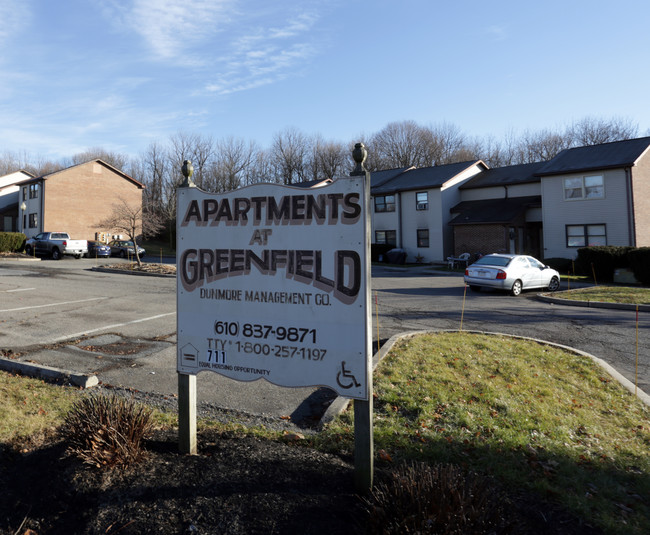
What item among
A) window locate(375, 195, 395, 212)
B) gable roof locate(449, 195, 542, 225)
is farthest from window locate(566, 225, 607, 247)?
window locate(375, 195, 395, 212)

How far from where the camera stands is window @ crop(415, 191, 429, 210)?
35091mm

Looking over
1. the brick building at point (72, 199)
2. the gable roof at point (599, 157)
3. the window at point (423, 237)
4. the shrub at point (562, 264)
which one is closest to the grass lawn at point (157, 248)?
the brick building at point (72, 199)

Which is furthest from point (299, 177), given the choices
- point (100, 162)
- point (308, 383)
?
point (308, 383)

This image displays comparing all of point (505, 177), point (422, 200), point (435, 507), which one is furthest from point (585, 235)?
point (435, 507)

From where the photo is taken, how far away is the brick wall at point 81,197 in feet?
144

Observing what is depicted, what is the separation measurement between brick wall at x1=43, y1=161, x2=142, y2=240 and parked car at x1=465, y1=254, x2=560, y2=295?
36.0 m

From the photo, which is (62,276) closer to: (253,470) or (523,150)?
(253,470)

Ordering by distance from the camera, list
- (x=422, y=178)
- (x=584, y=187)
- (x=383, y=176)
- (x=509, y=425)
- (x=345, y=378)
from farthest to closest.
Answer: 1. (x=383, y=176)
2. (x=422, y=178)
3. (x=584, y=187)
4. (x=509, y=425)
5. (x=345, y=378)

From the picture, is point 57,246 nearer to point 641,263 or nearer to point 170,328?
point 170,328

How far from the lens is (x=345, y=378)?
3.21m

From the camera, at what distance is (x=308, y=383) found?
3.35 m

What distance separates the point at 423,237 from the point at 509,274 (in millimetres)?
19076

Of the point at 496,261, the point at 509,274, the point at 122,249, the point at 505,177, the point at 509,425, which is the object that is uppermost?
the point at 505,177

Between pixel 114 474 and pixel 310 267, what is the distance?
1.96m
